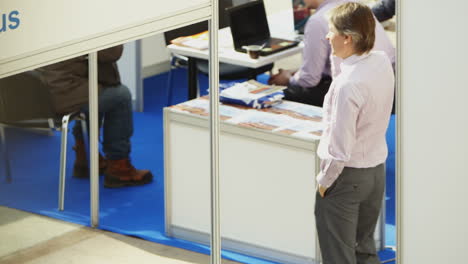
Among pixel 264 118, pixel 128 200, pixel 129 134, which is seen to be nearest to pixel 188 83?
pixel 129 134

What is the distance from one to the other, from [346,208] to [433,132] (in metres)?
0.50

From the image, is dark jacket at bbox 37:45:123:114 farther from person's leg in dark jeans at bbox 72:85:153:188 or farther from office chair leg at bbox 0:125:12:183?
office chair leg at bbox 0:125:12:183

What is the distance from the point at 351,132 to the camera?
3.77 metres

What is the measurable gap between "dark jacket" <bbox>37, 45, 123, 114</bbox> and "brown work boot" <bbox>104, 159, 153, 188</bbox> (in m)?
0.53

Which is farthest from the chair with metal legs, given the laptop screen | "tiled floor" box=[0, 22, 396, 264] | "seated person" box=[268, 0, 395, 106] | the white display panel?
the white display panel

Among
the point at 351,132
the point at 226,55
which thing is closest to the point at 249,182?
the point at 351,132

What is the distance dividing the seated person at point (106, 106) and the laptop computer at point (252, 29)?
0.82 meters

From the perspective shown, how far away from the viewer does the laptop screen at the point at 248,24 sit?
19.5ft

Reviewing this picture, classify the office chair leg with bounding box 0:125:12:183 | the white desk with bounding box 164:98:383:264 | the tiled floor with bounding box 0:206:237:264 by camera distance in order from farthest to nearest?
the office chair leg with bounding box 0:125:12:183 < the white desk with bounding box 164:98:383:264 < the tiled floor with bounding box 0:206:237:264

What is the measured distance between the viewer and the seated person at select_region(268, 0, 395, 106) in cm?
520

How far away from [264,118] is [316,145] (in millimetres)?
448

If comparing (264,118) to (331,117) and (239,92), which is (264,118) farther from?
(331,117)

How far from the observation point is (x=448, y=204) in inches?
154

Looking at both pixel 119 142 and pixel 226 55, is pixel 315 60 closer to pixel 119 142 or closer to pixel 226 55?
pixel 226 55
